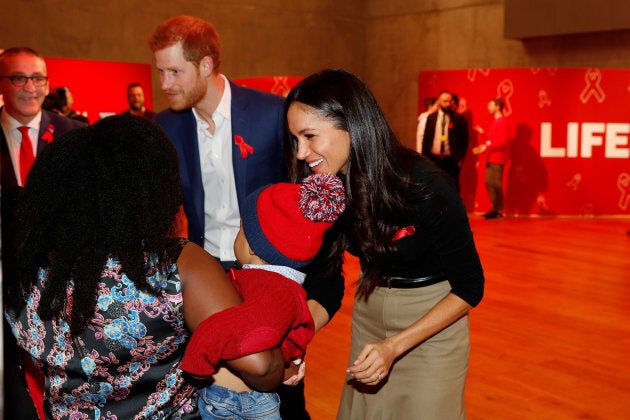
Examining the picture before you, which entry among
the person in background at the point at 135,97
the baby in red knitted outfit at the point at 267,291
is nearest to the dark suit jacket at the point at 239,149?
the baby in red knitted outfit at the point at 267,291

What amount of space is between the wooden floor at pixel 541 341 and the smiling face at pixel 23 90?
6.62ft

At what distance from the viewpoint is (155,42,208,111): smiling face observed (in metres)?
2.90

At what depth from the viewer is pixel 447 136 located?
10.0 m

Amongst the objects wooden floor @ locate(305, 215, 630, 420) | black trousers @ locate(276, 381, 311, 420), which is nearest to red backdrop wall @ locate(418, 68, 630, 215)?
wooden floor @ locate(305, 215, 630, 420)

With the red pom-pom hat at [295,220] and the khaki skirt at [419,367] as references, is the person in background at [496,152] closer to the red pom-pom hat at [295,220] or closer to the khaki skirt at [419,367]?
the khaki skirt at [419,367]

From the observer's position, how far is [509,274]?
266 inches

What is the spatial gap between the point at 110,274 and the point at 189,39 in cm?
171

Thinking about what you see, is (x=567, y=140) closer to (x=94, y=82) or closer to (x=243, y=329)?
(x=94, y=82)

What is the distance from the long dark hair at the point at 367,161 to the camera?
194 centimetres

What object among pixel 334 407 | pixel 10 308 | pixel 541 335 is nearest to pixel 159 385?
pixel 10 308

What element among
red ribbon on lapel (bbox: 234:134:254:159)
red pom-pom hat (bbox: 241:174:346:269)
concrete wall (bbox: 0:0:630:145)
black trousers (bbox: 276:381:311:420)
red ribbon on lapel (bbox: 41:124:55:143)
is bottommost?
black trousers (bbox: 276:381:311:420)

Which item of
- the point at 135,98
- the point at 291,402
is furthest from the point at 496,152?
the point at 291,402

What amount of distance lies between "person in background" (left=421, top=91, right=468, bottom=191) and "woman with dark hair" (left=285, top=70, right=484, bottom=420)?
8050mm

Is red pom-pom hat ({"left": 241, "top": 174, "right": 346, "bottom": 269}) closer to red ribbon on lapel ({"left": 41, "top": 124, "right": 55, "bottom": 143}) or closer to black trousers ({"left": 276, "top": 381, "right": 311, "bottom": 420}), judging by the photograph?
black trousers ({"left": 276, "top": 381, "right": 311, "bottom": 420})
